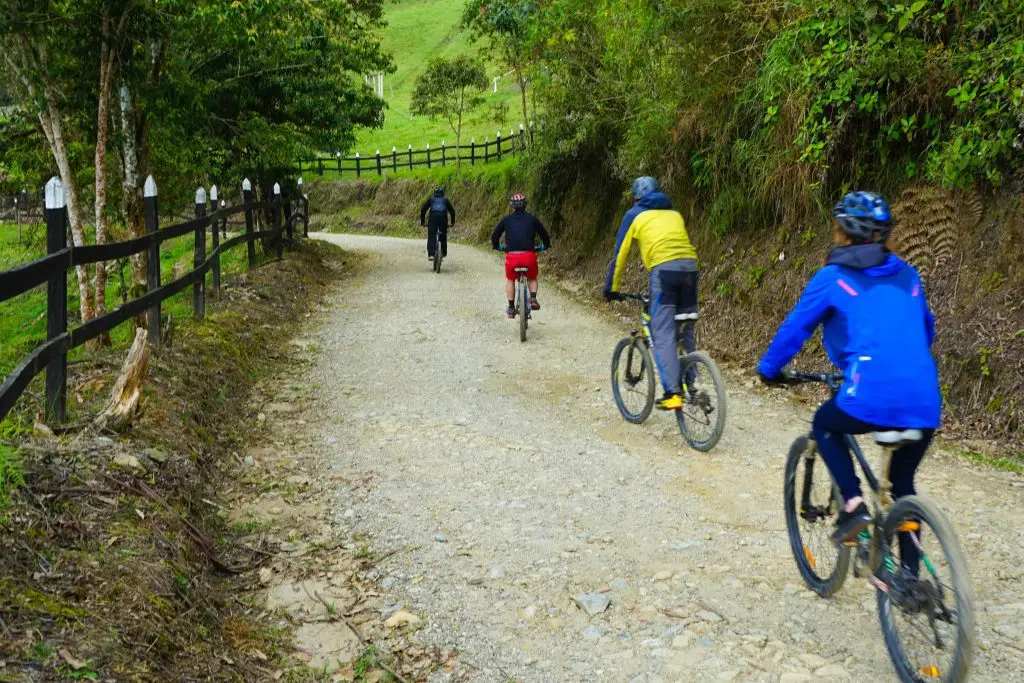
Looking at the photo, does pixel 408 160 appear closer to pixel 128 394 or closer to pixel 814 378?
pixel 128 394

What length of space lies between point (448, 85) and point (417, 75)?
91.1ft

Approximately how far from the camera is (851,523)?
388 cm

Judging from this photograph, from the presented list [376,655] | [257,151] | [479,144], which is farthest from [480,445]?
[479,144]

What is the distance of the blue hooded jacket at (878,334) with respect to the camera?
3512 millimetres

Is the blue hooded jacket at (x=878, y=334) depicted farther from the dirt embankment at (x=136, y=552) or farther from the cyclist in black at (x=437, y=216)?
the cyclist in black at (x=437, y=216)

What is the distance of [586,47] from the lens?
1596 centimetres

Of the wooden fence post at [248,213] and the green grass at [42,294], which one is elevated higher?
the wooden fence post at [248,213]

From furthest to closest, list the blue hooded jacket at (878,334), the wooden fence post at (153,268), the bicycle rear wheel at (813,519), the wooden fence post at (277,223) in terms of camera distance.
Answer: the wooden fence post at (277,223)
the wooden fence post at (153,268)
the bicycle rear wheel at (813,519)
the blue hooded jacket at (878,334)

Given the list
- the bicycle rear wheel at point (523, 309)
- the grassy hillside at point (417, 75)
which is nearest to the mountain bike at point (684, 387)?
the bicycle rear wheel at point (523, 309)

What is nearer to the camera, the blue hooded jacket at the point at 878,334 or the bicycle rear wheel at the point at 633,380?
the blue hooded jacket at the point at 878,334

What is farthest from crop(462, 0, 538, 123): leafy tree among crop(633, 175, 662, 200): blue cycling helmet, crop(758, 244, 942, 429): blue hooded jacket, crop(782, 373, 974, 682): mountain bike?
crop(782, 373, 974, 682): mountain bike

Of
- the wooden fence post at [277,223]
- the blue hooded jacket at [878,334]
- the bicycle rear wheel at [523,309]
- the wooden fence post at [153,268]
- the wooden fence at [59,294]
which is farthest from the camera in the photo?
the wooden fence post at [277,223]

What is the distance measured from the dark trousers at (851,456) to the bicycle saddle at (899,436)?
0.03 m

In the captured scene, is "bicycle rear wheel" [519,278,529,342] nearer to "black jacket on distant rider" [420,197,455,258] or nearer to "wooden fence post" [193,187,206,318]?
"wooden fence post" [193,187,206,318]
